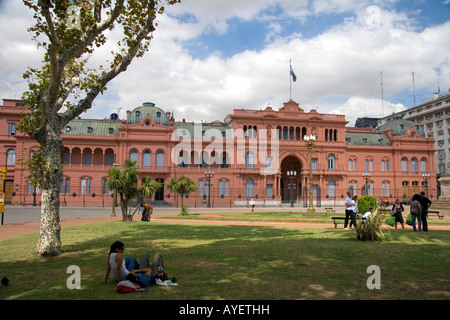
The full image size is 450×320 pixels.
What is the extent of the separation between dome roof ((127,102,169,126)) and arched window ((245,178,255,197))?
1460cm

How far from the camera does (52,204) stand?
402 inches

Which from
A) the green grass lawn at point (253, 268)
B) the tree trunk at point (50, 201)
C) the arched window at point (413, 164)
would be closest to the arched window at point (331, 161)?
the arched window at point (413, 164)

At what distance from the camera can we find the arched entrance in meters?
56.5

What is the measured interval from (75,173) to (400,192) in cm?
4885

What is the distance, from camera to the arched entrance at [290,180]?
185 feet

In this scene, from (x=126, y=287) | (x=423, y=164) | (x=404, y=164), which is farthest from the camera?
(x=423, y=164)

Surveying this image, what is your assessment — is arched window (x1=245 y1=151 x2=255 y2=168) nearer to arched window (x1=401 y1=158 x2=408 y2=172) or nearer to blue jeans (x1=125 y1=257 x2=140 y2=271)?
arched window (x1=401 y1=158 x2=408 y2=172)

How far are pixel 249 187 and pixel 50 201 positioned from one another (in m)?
44.2

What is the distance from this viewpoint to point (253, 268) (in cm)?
829

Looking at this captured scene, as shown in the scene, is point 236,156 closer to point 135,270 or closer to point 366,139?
point 366,139

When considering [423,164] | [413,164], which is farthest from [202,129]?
[423,164]

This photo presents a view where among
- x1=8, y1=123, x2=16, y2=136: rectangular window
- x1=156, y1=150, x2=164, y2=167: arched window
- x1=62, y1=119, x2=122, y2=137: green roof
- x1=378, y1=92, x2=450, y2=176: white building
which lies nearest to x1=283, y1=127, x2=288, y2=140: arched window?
x1=156, y1=150, x2=164, y2=167: arched window

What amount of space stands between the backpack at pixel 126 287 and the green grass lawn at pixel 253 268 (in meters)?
0.12
